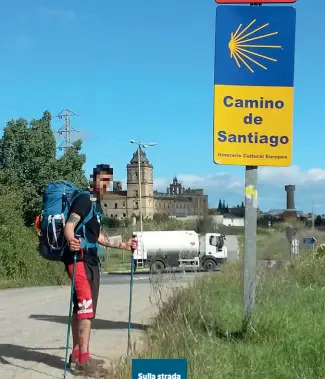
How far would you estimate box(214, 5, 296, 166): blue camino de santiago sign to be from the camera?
6.37m

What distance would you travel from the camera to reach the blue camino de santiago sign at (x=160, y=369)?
3277 mm

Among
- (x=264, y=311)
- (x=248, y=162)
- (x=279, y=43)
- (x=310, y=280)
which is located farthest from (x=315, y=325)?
(x=310, y=280)

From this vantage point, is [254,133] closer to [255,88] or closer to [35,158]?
[255,88]

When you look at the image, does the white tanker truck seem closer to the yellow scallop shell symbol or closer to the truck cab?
the truck cab

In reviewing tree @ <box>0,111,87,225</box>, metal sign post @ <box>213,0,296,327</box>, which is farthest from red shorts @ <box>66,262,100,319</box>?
tree @ <box>0,111,87,225</box>

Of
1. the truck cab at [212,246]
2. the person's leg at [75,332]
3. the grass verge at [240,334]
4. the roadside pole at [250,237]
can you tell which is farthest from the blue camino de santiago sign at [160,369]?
the truck cab at [212,246]

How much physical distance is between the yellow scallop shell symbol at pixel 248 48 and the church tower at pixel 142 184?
46.8 m

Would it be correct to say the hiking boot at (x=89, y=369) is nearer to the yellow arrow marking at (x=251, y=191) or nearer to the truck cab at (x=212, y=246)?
the yellow arrow marking at (x=251, y=191)

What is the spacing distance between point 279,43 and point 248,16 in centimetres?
42

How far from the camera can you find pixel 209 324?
256 inches


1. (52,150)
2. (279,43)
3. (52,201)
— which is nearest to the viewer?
(52,201)

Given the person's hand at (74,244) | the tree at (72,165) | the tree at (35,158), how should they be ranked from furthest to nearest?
the tree at (72,165), the tree at (35,158), the person's hand at (74,244)

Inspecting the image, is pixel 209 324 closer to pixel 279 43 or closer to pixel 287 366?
pixel 287 366

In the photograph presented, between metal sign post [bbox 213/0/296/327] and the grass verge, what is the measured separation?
622 millimetres
